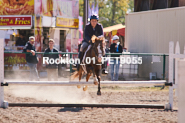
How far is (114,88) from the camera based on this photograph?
12688 mm

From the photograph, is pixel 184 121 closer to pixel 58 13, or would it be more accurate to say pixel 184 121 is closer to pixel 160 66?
pixel 160 66

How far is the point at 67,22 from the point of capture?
2277cm

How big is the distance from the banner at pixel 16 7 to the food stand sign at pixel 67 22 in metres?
2.47

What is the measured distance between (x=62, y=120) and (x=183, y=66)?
3.85 meters

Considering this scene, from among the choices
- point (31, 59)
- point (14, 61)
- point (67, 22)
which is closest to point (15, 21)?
point (67, 22)

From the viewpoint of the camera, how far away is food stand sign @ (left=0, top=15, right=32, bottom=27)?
65.3ft

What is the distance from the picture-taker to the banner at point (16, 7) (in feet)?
65.7

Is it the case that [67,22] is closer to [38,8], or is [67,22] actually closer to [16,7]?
[38,8]

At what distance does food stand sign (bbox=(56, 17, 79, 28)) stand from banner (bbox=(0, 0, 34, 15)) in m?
2.47

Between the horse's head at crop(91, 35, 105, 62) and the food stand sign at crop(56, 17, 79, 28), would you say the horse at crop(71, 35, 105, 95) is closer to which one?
the horse's head at crop(91, 35, 105, 62)

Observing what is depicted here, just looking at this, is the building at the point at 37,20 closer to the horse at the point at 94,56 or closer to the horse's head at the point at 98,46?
the horse at the point at 94,56

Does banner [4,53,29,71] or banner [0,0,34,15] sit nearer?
banner [4,53,29,71]

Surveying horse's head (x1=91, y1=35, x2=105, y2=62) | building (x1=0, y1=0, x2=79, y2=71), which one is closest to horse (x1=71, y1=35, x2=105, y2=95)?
horse's head (x1=91, y1=35, x2=105, y2=62)

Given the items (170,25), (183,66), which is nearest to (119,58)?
(170,25)
